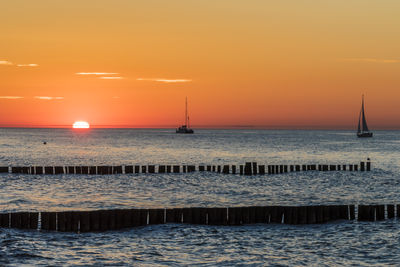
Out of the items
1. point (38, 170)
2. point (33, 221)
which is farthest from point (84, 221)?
point (38, 170)

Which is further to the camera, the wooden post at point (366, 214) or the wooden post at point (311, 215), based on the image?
the wooden post at point (366, 214)

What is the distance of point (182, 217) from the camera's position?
2195 cm

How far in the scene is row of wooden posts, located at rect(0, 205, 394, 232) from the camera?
20.5 metres

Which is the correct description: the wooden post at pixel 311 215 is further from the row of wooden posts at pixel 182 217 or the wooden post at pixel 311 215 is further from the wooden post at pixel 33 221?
the wooden post at pixel 33 221

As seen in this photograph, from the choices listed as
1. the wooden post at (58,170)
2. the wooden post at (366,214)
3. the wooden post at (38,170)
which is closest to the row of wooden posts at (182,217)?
the wooden post at (366,214)

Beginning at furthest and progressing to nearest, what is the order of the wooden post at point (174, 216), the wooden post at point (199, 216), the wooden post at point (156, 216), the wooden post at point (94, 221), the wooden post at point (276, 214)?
the wooden post at point (276, 214) < the wooden post at point (199, 216) < the wooden post at point (174, 216) < the wooden post at point (156, 216) < the wooden post at point (94, 221)

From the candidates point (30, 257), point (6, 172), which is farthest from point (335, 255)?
point (6, 172)

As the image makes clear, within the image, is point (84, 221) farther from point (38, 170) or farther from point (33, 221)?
point (38, 170)

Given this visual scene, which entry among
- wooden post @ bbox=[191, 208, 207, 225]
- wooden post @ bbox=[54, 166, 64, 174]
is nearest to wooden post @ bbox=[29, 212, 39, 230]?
wooden post @ bbox=[191, 208, 207, 225]

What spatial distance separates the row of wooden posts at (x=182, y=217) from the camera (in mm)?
20500

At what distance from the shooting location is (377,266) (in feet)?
53.8

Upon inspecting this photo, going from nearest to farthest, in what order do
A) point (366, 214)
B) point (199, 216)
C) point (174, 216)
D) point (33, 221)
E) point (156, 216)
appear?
point (33, 221) < point (156, 216) < point (174, 216) < point (199, 216) < point (366, 214)

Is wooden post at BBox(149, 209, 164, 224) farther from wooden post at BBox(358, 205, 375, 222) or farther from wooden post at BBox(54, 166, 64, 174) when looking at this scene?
wooden post at BBox(54, 166, 64, 174)

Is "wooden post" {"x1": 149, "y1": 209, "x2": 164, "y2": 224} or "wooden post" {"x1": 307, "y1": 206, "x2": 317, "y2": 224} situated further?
"wooden post" {"x1": 307, "y1": 206, "x2": 317, "y2": 224}
